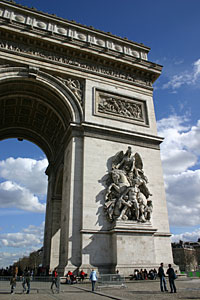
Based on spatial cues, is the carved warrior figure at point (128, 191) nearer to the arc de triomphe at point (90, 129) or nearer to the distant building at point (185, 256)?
the arc de triomphe at point (90, 129)

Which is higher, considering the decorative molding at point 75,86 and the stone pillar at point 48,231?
the decorative molding at point 75,86

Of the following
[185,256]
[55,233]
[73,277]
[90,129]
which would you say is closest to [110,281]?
[73,277]

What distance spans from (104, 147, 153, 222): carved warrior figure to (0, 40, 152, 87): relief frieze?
6.95 m

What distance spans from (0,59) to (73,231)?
1224 centimetres

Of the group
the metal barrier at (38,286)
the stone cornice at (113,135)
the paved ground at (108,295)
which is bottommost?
the paved ground at (108,295)

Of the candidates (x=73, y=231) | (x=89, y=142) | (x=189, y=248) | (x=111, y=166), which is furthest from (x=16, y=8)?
(x=189, y=248)

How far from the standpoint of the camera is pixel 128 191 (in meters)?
15.7

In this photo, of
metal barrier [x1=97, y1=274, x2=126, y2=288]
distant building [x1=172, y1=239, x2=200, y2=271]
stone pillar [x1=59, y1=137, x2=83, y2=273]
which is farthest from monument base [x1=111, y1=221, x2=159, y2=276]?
distant building [x1=172, y1=239, x2=200, y2=271]

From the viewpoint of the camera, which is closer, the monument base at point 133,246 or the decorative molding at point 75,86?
the monument base at point 133,246

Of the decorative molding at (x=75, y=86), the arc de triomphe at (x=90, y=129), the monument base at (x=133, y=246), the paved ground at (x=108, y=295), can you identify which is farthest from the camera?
the decorative molding at (x=75, y=86)

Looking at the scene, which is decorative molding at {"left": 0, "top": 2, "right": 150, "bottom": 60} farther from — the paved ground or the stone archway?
the paved ground

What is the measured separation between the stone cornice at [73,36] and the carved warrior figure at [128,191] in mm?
8210

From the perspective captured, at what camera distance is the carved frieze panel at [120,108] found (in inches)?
738

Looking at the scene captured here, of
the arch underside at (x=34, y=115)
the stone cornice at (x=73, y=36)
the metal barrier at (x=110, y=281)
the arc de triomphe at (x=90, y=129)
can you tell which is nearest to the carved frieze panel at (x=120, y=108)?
the arc de triomphe at (x=90, y=129)
